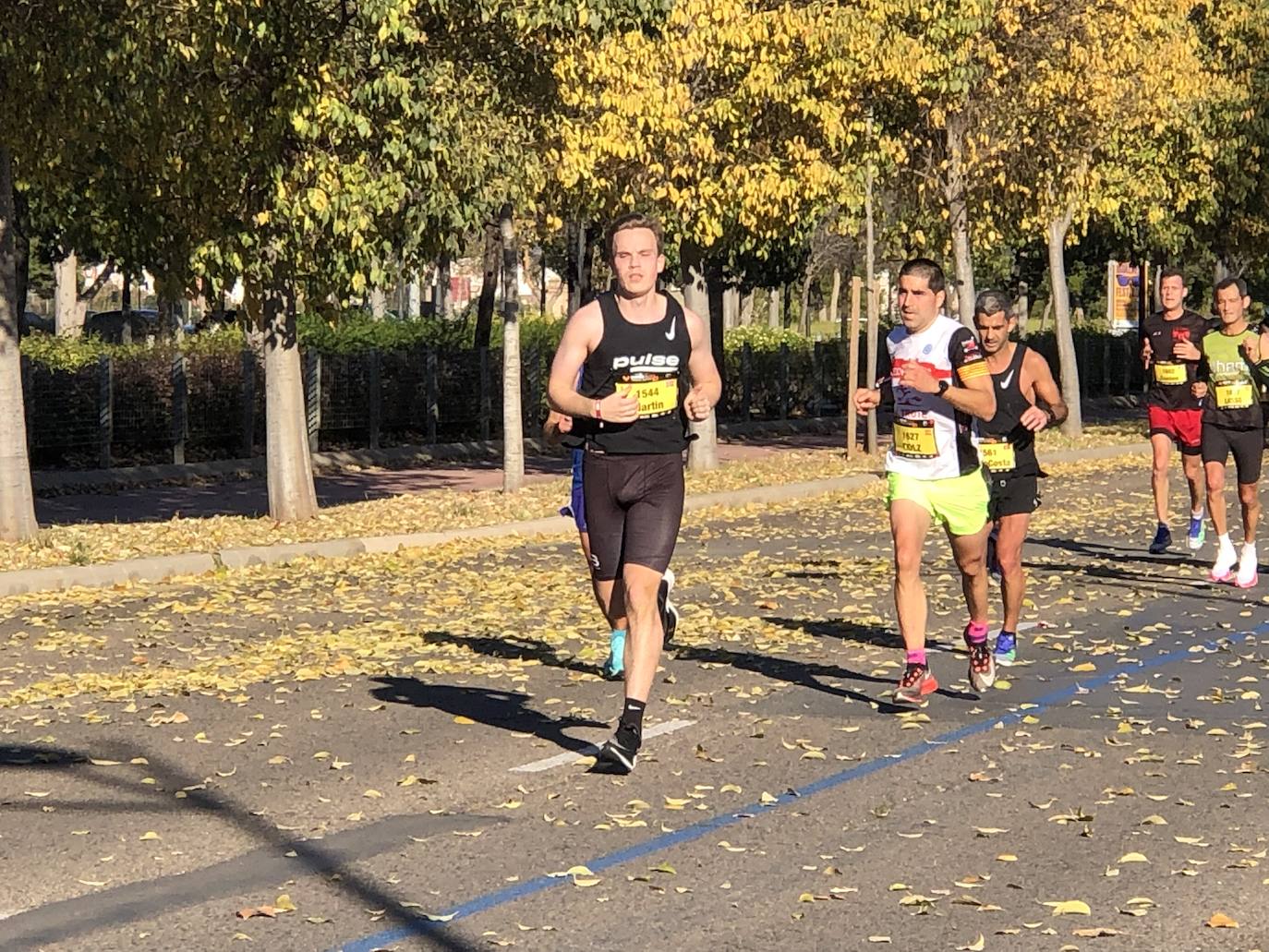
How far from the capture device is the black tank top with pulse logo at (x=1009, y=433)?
11.8 m

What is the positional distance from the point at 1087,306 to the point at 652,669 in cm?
8283

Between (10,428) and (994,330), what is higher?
(994,330)

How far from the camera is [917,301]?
388 inches

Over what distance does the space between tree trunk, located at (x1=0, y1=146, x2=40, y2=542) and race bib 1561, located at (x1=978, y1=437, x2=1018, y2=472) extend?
8.50 m

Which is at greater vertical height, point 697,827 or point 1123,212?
point 1123,212

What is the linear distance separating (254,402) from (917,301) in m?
20.1

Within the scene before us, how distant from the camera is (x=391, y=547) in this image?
18141 mm

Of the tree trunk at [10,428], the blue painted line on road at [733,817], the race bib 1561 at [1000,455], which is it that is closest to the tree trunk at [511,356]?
the tree trunk at [10,428]

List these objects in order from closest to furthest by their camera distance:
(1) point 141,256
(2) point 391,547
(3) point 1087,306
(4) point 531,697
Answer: (4) point 531,697 → (2) point 391,547 → (1) point 141,256 → (3) point 1087,306

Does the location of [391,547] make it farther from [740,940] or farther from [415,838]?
[740,940]

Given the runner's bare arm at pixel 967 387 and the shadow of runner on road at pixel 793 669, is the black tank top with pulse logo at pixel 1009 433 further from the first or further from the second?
the runner's bare arm at pixel 967 387

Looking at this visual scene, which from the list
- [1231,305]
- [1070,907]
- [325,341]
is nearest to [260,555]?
[1231,305]

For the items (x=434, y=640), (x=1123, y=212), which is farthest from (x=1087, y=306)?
(x=434, y=640)

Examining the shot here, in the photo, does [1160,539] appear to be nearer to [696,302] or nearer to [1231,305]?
[1231,305]
